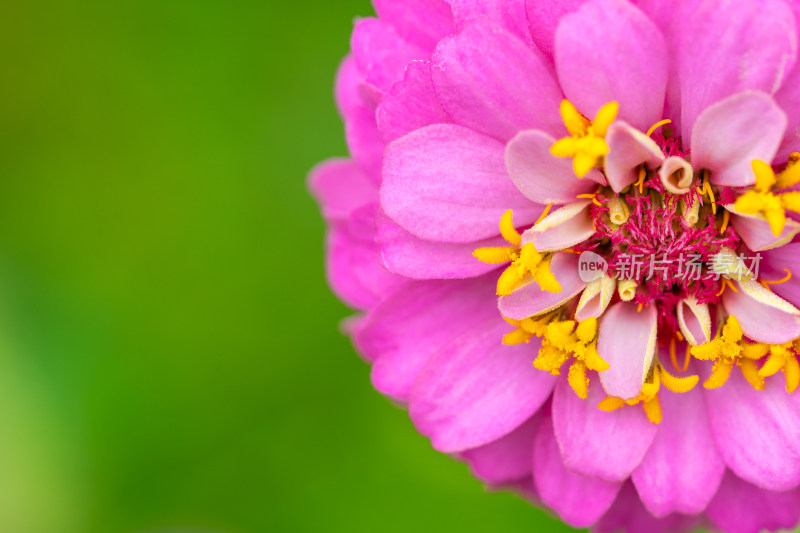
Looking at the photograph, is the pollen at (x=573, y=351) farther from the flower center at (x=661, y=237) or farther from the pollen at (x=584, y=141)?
the pollen at (x=584, y=141)

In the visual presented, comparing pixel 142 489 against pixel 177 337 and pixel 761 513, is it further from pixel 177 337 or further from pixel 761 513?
pixel 761 513

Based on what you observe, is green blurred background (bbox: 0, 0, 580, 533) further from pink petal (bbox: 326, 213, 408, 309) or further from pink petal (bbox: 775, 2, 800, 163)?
pink petal (bbox: 775, 2, 800, 163)

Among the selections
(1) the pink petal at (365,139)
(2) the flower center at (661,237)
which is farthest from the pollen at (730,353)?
(1) the pink petal at (365,139)

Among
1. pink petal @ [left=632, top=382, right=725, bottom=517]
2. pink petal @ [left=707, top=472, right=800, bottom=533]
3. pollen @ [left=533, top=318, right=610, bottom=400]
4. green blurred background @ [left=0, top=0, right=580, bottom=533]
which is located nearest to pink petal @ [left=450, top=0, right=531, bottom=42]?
pollen @ [left=533, top=318, right=610, bottom=400]

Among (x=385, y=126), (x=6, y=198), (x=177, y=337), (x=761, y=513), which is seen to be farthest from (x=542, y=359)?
(x=6, y=198)

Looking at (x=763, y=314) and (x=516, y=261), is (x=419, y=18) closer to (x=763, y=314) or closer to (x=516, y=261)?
(x=516, y=261)

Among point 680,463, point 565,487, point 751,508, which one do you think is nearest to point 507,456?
point 565,487
